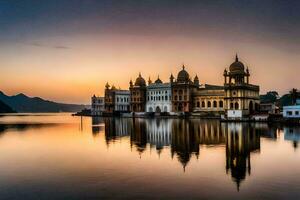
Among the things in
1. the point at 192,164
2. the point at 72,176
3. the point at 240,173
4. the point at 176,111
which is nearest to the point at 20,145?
the point at 72,176

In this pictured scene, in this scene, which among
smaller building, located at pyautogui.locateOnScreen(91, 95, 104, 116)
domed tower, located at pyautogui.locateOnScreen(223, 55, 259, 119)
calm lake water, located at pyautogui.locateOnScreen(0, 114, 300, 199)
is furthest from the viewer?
smaller building, located at pyautogui.locateOnScreen(91, 95, 104, 116)

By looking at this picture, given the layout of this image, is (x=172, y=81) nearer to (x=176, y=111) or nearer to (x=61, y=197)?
(x=176, y=111)

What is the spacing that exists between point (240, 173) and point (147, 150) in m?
10.0

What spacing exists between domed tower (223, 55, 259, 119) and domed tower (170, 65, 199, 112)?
20.3 m

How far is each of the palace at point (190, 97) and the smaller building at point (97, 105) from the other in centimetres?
732

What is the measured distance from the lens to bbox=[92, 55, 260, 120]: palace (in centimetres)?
6888

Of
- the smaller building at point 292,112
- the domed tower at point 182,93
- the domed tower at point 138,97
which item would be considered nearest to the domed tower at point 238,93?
the smaller building at point 292,112

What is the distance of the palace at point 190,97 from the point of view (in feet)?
226

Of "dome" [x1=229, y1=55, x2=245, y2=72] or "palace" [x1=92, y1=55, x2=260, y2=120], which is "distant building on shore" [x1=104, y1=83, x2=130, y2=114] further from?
"dome" [x1=229, y1=55, x2=245, y2=72]

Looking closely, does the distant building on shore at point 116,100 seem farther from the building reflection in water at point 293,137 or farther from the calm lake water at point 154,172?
the calm lake water at point 154,172

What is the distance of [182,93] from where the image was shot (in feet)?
305

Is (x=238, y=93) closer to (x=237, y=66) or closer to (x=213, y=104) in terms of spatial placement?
(x=237, y=66)

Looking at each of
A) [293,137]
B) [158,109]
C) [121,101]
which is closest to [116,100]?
[121,101]

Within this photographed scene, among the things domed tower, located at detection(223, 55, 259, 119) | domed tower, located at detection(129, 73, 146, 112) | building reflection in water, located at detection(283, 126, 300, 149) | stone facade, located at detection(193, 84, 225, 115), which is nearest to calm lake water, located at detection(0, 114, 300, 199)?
building reflection in water, located at detection(283, 126, 300, 149)
